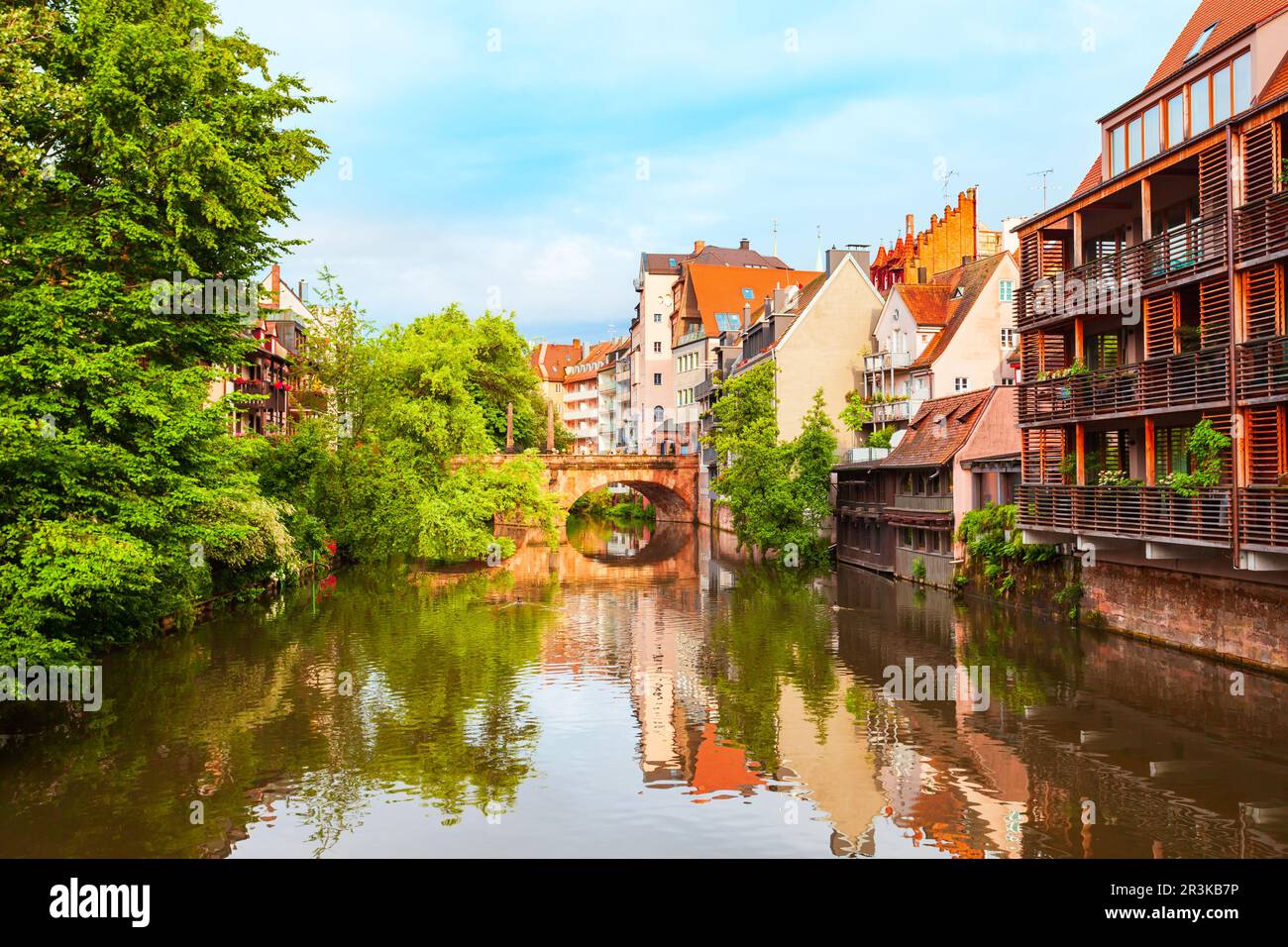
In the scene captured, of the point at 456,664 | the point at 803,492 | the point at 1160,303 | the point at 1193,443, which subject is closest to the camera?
the point at 1193,443

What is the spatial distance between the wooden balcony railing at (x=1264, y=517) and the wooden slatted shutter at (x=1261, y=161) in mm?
6283

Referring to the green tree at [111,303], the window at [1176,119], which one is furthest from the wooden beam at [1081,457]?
the green tree at [111,303]

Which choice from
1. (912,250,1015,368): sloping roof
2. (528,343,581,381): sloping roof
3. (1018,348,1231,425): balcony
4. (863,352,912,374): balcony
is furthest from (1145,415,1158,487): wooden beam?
(528,343,581,381): sloping roof

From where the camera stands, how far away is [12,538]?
59.8 feet

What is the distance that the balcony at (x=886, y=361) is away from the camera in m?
59.1

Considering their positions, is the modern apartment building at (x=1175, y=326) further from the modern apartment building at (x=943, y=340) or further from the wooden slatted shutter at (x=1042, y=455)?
the modern apartment building at (x=943, y=340)

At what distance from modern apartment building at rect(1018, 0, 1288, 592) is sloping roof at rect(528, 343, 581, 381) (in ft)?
432

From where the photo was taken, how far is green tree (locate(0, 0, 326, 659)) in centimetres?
1848

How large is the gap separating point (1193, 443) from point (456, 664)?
60.9ft

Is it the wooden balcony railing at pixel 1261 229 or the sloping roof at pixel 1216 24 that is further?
the sloping roof at pixel 1216 24

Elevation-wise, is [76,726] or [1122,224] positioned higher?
[1122,224]

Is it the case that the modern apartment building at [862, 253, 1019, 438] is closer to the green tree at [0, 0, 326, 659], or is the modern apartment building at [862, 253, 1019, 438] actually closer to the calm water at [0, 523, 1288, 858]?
the calm water at [0, 523, 1288, 858]
